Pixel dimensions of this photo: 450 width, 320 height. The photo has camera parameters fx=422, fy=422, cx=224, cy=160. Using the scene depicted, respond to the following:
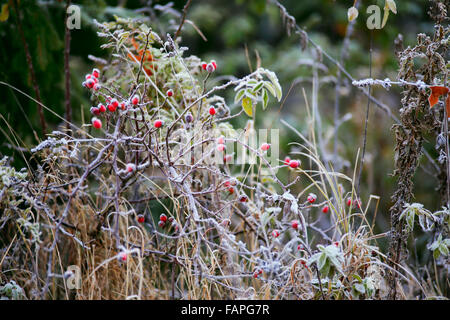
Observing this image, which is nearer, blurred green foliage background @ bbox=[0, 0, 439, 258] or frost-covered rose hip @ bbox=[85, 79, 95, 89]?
frost-covered rose hip @ bbox=[85, 79, 95, 89]

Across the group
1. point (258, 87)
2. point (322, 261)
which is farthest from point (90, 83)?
point (322, 261)

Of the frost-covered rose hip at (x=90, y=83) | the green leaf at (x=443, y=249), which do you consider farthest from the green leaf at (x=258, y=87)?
the green leaf at (x=443, y=249)

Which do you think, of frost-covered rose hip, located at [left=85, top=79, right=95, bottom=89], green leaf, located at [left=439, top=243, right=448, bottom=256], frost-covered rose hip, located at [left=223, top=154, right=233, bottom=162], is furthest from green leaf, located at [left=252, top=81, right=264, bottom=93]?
green leaf, located at [left=439, top=243, right=448, bottom=256]

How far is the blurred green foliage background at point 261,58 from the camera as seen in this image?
83.2 inches

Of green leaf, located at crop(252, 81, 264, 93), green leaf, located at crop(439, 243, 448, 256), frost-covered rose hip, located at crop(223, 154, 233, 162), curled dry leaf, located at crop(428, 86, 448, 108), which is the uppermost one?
green leaf, located at crop(252, 81, 264, 93)

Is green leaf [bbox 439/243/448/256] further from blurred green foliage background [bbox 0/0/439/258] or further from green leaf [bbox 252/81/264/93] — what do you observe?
green leaf [bbox 252/81/264/93]

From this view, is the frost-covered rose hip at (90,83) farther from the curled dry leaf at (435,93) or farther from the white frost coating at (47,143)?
the curled dry leaf at (435,93)

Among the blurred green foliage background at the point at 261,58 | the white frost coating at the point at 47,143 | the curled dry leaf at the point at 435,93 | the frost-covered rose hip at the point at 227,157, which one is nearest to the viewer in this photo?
the white frost coating at the point at 47,143

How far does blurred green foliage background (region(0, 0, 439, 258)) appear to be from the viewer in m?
2.11

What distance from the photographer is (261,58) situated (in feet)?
13.6

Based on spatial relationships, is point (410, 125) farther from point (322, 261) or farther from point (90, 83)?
point (90, 83)
